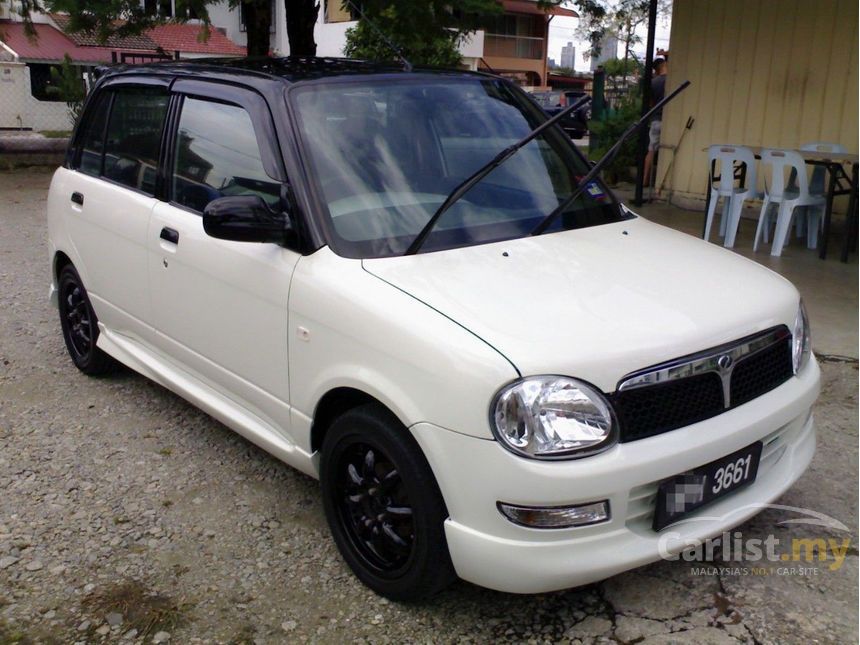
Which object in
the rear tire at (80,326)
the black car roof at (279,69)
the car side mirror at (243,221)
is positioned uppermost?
the black car roof at (279,69)

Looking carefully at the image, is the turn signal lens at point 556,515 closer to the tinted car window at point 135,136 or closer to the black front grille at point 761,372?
the black front grille at point 761,372

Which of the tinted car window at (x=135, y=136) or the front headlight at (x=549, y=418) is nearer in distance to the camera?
the front headlight at (x=549, y=418)

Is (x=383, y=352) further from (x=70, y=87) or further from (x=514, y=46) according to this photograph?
(x=514, y=46)

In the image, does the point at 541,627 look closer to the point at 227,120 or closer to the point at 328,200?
the point at 328,200

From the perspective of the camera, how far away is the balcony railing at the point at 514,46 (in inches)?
1746

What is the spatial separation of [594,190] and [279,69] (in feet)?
4.91

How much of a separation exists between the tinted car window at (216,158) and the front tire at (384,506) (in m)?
1.04

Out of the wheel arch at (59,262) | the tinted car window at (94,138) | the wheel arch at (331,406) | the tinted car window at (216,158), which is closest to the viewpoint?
the wheel arch at (331,406)

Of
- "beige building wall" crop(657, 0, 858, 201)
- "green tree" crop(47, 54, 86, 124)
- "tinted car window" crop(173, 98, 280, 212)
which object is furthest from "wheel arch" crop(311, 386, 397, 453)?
"green tree" crop(47, 54, 86, 124)

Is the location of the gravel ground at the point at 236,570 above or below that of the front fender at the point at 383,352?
below

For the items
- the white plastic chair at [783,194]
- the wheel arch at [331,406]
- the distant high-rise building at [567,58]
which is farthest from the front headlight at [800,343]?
the distant high-rise building at [567,58]

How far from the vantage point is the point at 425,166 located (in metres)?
3.57

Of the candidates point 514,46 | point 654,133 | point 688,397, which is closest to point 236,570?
point 688,397

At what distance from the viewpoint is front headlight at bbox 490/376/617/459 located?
2580mm
